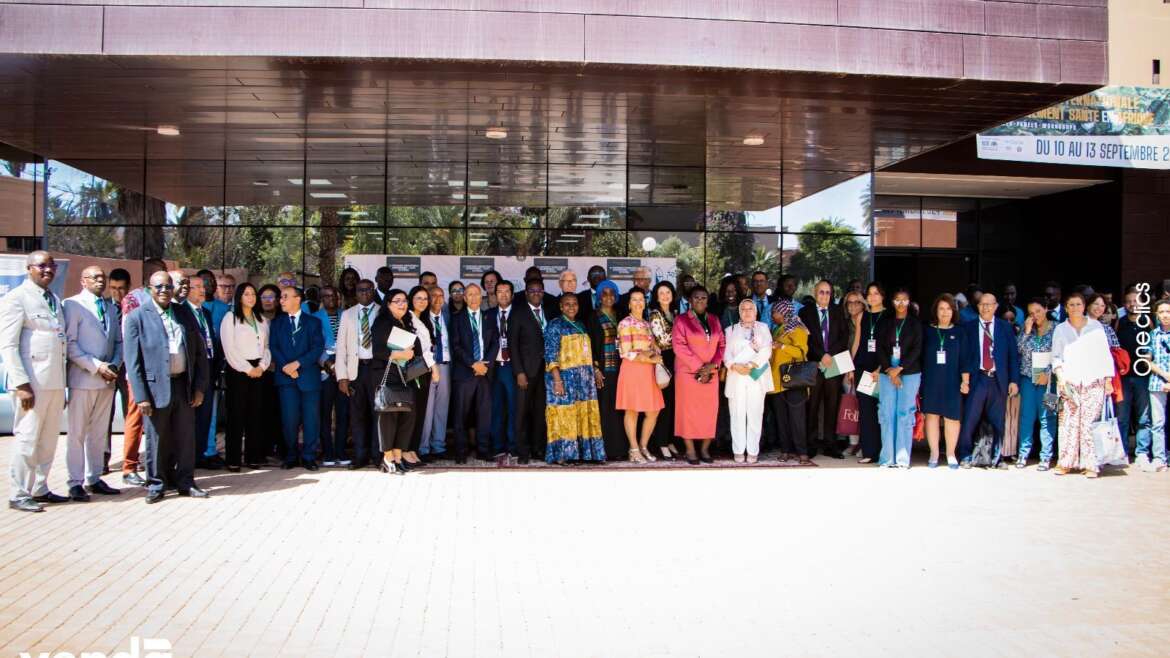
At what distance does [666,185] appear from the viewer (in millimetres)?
14867

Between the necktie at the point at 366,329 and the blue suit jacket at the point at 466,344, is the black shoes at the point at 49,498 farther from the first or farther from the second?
the blue suit jacket at the point at 466,344

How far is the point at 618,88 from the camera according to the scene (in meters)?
9.26

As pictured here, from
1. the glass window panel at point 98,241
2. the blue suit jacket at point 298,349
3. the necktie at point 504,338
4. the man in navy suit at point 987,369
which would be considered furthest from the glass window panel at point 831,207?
the glass window panel at point 98,241

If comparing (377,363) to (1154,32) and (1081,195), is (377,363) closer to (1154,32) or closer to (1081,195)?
(1081,195)

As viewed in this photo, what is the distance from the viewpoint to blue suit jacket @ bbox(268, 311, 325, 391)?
911 centimetres

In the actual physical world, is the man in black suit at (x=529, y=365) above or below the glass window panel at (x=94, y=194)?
below

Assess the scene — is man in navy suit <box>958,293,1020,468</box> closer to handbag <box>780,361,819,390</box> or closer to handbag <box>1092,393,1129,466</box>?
handbag <box>1092,393,1129,466</box>

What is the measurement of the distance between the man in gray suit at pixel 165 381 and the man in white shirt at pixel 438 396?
248cm

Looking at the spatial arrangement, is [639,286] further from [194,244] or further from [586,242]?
[194,244]

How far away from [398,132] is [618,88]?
3.90 m

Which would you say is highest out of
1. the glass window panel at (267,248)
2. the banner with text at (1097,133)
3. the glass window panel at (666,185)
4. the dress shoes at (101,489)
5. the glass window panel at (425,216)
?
the banner with text at (1097,133)

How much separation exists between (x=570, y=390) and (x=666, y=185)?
6355 mm

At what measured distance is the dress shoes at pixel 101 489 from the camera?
795cm

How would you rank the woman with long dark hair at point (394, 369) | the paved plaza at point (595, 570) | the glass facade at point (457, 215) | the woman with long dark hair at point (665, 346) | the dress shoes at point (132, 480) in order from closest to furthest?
the paved plaza at point (595, 570) → the dress shoes at point (132, 480) → the woman with long dark hair at point (394, 369) → the woman with long dark hair at point (665, 346) → the glass facade at point (457, 215)
